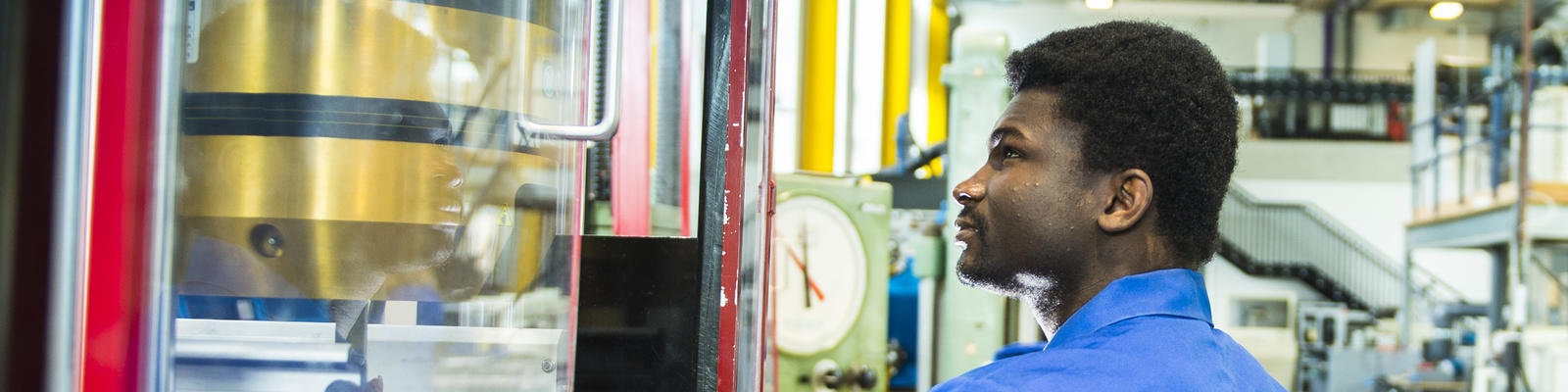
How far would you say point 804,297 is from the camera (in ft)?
14.6

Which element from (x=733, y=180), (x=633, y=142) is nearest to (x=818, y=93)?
(x=633, y=142)

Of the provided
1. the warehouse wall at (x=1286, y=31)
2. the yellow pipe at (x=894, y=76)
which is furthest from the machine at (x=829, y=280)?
the warehouse wall at (x=1286, y=31)

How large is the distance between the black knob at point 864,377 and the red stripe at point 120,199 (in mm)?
3423

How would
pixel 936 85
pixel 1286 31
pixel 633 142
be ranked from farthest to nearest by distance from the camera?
pixel 1286 31, pixel 936 85, pixel 633 142

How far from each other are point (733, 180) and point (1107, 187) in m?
0.38

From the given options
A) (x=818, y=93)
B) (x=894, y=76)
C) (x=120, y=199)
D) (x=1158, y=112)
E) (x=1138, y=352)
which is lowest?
(x=1138, y=352)

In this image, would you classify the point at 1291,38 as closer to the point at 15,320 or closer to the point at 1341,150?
the point at 1341,150

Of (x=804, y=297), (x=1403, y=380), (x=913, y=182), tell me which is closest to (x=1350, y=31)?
(x=1403, y=380)

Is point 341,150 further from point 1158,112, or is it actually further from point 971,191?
point 1158,112

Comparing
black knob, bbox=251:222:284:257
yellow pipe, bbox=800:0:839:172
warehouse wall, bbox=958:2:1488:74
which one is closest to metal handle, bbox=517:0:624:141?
black knob, bbox=251:222:284:257

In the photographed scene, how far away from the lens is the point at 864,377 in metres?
4.45

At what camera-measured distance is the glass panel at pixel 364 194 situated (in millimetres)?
1243

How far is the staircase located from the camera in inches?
729

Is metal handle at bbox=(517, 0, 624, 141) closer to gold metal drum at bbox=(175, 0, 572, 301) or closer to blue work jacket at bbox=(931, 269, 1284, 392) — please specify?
gold metal drum at bbox=(175, 0, 572, 301)
